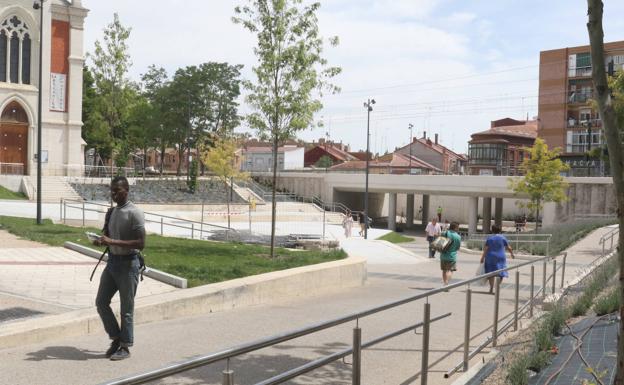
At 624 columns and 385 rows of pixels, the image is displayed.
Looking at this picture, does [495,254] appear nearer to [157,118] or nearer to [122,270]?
[122,270]

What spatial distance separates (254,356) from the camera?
13.7ft

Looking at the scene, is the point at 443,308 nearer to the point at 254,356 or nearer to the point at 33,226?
the point at 254,356

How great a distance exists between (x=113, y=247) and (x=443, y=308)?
3.44 m

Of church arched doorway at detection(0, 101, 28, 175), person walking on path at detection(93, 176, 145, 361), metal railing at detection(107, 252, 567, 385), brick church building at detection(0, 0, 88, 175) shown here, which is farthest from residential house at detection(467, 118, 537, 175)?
person walking on path at detection(93, 176, 145, 361)

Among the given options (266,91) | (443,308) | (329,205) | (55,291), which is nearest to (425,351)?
(443,308)

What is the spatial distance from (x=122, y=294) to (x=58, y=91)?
146 feet

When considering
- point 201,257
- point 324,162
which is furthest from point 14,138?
point 324,162

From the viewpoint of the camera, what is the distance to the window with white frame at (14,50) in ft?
146

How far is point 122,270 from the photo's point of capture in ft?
21.9

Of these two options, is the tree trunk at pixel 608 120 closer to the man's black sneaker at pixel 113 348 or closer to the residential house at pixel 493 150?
the man's black sneaker at pixel 113 348

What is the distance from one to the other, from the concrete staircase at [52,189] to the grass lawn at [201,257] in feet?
68.5

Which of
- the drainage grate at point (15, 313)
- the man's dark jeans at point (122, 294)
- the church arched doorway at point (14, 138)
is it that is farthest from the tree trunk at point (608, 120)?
the church arched doorway at point (14, 138)

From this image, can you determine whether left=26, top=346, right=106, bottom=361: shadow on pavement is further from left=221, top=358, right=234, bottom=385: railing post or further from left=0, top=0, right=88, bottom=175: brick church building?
left=0, top=0, right=88, bottom=175: brick church building

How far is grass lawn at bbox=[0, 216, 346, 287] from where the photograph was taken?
12.0 meters
